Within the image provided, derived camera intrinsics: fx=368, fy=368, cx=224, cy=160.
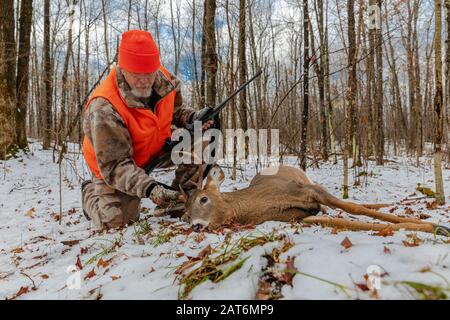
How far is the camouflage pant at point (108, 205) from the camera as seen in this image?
15.2 feet

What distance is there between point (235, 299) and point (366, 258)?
710 mm

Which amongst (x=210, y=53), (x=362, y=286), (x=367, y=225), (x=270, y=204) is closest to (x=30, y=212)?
(x=270, y=204)

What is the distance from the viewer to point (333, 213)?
189 inches

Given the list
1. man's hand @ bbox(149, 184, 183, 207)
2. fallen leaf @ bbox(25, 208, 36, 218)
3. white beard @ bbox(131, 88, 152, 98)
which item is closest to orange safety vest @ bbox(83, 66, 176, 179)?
white beard @ bbox(131, 88, 152, 98)

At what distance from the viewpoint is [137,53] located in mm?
4047

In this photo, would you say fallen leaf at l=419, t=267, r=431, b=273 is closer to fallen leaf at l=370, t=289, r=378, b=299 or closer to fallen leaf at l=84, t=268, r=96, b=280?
fallen leaf at l=370, t=289, r=378, b=299

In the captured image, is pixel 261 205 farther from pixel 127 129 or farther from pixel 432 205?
pixel 432 205

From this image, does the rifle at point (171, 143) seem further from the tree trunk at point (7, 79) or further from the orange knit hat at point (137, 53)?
the tree trunk at point (7, 79)

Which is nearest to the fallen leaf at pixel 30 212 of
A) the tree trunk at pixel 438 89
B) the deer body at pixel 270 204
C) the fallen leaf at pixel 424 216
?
the deer body at pixel 270 204

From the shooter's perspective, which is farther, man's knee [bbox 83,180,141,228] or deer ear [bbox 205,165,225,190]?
man's knee [bbox 83,180,141,228]

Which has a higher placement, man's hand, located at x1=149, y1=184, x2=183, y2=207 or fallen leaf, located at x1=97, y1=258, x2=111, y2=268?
man's hand, located at x1=149, y1=184, x2=183, y2=207

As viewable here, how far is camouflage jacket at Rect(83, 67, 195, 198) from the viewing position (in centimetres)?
412

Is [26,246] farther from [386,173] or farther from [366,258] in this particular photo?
[386,173]

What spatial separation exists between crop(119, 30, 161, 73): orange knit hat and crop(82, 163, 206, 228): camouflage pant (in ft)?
5.30
